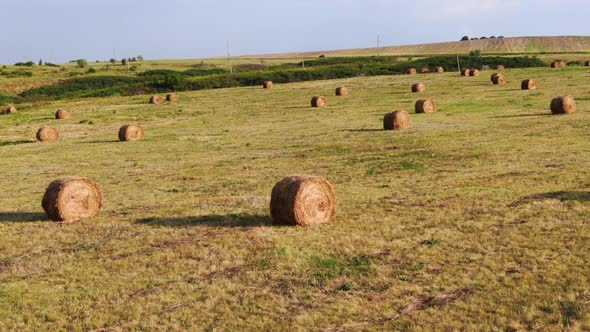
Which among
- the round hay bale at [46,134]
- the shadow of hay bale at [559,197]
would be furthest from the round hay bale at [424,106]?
the shadow of hay bale at [559,197]

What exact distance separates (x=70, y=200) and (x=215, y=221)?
176 inches

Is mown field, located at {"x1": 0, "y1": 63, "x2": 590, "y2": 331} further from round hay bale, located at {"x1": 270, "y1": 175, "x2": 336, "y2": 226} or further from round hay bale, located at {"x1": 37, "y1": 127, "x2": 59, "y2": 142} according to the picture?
round hay bale, located at {"x1": 37, "y1": 127, "x2": 59, "y2": 142}

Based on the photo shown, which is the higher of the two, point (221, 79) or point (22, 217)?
point (221, 79)

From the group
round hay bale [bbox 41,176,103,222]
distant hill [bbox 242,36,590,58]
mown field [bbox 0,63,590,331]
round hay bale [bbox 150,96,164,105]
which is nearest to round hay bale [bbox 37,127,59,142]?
mown field [bbox 0,63,590,331]

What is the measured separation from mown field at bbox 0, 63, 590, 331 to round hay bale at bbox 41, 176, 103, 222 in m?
0.47

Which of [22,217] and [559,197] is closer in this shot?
[559,197]

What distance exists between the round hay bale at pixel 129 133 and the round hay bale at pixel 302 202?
2420 cm

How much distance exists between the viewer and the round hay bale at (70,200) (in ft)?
58.0

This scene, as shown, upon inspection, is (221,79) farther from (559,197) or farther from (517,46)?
(559,197)

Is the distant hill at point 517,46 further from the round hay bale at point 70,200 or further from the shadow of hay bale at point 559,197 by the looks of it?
the round hay bale at point 70,200

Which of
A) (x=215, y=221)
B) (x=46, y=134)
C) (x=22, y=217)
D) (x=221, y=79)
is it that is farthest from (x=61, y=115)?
(x=215, y=221)

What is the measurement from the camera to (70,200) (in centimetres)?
1777

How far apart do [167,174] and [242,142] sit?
10.1 metres

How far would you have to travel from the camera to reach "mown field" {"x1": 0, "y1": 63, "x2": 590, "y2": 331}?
411 inches
